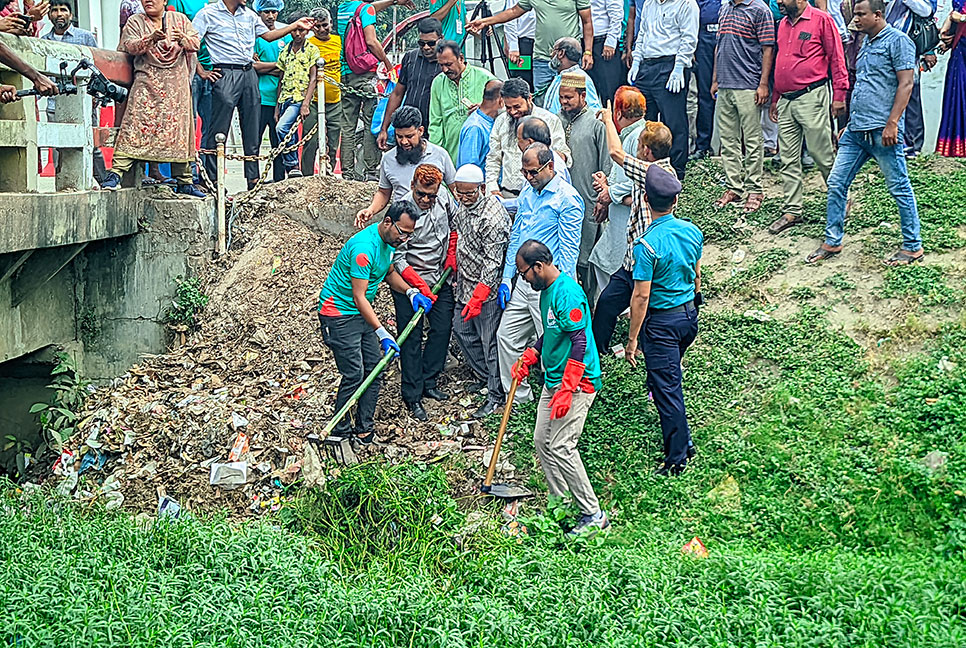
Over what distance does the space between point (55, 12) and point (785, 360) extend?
798cm

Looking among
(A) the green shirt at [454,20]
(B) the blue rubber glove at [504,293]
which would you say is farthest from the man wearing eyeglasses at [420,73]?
(B) the blue rubber glove at [504,293]

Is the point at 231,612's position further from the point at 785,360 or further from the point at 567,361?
the point at 785,360

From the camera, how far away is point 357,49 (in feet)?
35.8

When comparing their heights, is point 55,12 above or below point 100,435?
above

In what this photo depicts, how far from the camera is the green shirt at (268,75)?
34.9 feet

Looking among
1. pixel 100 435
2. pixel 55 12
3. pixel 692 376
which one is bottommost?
pixel 100 435

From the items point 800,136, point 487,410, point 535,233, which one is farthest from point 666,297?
point 800,136

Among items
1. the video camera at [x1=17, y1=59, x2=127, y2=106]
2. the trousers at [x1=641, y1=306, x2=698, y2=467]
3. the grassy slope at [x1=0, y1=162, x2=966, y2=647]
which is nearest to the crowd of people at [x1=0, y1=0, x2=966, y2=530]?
the trousers at [x1=641, y1=306, x2=698, y2=467]

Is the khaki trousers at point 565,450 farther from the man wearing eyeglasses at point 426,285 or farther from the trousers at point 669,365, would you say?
the man wearing eyeglasses at point 426,285

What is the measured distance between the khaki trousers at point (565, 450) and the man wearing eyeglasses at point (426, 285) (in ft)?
6.06

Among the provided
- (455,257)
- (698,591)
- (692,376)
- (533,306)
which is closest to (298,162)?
(455,257)

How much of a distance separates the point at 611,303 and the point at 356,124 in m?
4.52

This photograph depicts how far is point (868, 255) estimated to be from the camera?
897 cm

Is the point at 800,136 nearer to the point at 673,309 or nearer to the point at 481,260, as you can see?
Answer: the point at 673,309
